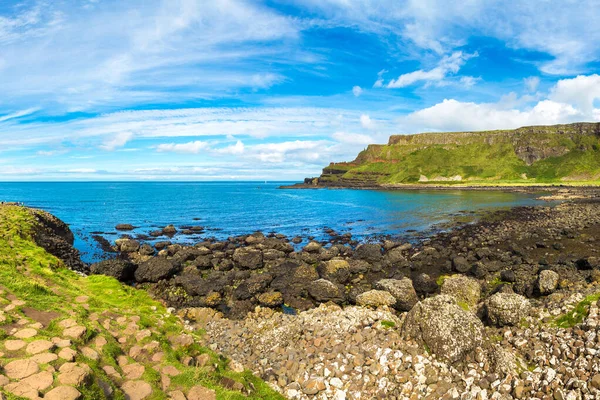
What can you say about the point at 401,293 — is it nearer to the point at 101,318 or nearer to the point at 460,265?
the point at 460,265

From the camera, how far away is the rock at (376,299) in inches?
771

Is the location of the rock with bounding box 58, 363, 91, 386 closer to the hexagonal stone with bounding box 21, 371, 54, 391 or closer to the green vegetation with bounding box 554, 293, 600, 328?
the hexagonal stone with bounding box 21, 371, 54, 391

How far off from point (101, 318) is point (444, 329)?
12.6 m

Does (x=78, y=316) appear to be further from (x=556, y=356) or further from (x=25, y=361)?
(x=556, y=356)

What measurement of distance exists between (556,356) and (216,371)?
440 inches

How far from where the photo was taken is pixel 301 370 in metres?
11.9

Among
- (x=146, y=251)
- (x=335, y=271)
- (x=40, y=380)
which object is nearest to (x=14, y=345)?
(x=40, y=380)

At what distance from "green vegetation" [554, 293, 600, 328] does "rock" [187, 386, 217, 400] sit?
12855 mm

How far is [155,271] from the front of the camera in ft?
88.2

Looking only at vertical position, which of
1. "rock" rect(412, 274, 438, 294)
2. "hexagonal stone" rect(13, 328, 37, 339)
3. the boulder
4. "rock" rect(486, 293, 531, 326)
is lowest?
"rock" rect(412, 274, 438, 294)

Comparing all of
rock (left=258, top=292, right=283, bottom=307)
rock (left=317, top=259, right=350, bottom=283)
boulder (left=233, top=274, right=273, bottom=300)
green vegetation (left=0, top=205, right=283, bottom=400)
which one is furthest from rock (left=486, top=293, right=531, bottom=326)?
boulder (left=233, top=274, right=273, bottom=300)

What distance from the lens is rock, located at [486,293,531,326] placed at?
1400 cm

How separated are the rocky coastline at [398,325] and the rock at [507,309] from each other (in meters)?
0.05

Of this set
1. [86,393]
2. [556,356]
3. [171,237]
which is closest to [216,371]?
[86,393]
